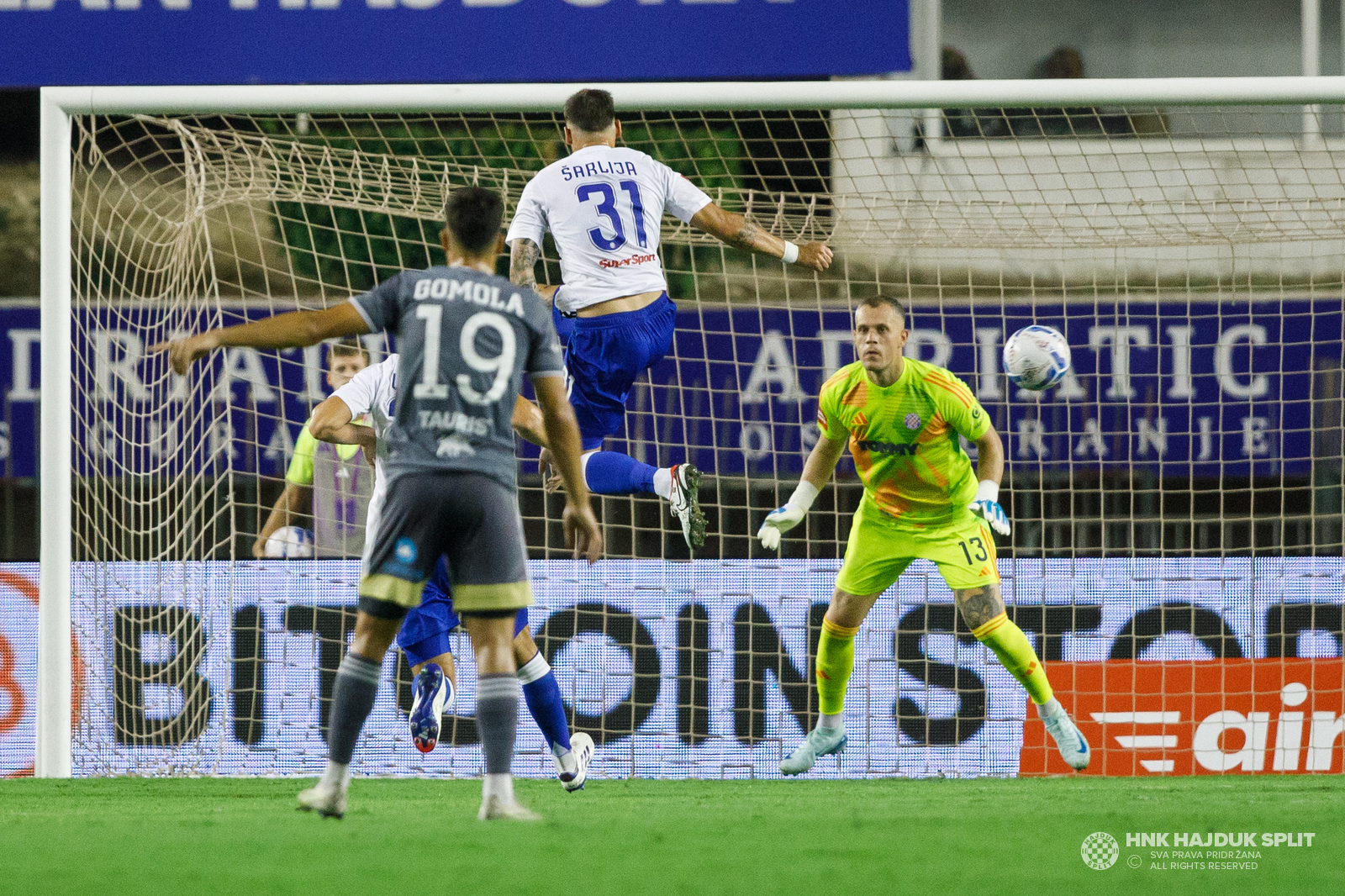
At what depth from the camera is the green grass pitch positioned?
12.3 feet

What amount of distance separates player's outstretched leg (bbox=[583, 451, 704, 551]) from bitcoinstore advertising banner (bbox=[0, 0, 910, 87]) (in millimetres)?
4575

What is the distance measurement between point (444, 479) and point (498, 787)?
0.86m

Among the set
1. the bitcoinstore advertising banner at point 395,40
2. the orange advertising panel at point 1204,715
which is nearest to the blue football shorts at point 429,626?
the orange advertising panel at point 1204,715

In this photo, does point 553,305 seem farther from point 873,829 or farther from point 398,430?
point 873,829

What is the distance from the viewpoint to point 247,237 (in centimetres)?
1109

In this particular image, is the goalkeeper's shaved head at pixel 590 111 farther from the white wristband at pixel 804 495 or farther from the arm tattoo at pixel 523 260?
the white wristband at pixel 804 495

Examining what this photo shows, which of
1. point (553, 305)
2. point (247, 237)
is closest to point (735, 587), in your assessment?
point (553, 305)

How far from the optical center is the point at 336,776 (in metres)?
4.53

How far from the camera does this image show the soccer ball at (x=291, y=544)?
327 inches

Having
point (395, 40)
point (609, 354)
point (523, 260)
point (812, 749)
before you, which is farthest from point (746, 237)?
point (395, 40)

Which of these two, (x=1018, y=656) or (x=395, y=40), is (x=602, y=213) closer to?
(x=1018, y=656)

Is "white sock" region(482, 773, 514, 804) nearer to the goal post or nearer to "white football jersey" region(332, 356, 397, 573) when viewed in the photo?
"white football jersey" region(332, 356, 397, 573)

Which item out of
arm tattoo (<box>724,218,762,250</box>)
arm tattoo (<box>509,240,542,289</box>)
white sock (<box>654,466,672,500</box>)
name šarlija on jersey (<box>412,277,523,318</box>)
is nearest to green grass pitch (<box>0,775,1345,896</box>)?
white sock (<box>654,466,672,500</box>)

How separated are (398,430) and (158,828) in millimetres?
1414
